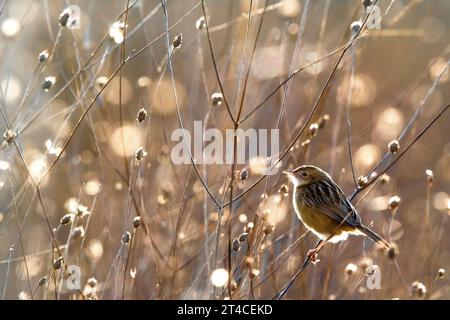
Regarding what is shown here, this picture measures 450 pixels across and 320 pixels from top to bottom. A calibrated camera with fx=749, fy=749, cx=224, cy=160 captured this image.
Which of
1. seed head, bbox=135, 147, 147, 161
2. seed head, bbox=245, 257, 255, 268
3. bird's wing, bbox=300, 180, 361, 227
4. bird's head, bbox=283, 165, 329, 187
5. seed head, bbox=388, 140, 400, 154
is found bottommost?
seed head, bbox=245, 257, 255, 268

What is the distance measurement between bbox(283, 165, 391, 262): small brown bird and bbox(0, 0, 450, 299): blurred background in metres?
0.12

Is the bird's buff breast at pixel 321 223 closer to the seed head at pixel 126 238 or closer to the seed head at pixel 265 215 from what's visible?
the seed head at pixel 265 215

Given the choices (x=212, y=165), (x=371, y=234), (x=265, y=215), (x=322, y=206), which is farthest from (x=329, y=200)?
(x=212, y=165)

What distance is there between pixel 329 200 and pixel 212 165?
1183mm

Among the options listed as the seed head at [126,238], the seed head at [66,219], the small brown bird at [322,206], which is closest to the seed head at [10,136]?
the seed head at [66,219]

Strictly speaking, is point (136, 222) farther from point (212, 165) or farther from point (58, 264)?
point (212, 165)

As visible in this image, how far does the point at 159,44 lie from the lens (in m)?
8.93

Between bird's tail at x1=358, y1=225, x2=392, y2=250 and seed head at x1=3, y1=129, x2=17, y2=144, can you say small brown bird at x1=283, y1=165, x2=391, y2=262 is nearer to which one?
bird's tail at x1=358, y1=225, x2=392, y2=250

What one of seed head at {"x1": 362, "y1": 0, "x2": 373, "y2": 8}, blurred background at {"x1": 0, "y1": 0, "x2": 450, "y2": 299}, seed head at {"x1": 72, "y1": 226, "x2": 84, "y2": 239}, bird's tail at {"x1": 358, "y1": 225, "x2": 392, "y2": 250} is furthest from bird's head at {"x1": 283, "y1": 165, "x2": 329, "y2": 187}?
seed head at {"x1": 72, "y1": 226, "x2": 84, "y2": 239}

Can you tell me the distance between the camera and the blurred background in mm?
3143

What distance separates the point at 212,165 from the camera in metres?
5.05

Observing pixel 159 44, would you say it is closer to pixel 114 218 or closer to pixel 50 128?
pixel 50 128

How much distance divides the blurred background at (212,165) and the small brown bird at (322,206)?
120 millimetres
